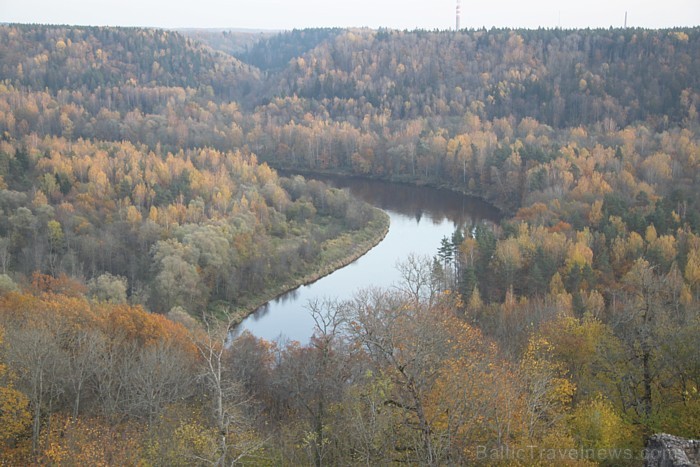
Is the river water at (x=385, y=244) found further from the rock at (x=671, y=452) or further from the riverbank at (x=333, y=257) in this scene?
the rock at (x=671, y=452)

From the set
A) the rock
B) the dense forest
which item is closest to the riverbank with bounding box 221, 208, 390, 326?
the dense forest

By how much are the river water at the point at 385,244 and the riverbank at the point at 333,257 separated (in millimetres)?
299

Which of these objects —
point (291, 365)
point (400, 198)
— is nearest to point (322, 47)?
point (400, 198)

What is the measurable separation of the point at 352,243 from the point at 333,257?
2.75 metres

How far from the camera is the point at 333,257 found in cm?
3391

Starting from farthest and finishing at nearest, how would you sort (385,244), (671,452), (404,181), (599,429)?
1. (404,181)
2. (385,244)
3. (599,429)
4. (671,452)

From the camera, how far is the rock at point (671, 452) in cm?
730

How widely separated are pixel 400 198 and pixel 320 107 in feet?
98.5

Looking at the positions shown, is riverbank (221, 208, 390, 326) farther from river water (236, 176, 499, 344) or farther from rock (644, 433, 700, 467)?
rock (644, 433, 700, 467)

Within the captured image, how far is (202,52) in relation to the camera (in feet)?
328

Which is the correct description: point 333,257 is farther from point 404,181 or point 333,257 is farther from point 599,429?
point 404,181

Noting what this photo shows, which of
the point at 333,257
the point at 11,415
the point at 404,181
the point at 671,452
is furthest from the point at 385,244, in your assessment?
the point at 671,452

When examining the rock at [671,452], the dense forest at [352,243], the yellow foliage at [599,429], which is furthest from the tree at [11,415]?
the rock at [671,452]

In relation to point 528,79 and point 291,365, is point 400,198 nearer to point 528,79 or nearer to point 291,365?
point 528,79
